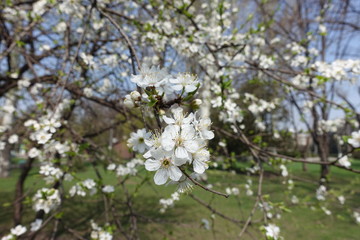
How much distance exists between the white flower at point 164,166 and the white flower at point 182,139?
1.0 inches

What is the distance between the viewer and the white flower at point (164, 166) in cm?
66

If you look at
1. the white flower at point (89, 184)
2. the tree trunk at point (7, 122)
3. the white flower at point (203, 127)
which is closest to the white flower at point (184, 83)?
the white flower at point (203, 127)

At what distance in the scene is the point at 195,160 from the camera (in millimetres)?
723

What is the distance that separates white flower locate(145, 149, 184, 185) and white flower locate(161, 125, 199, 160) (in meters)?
0.02

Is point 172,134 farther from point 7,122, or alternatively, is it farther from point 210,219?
point 7,122

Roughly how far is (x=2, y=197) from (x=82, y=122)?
4277 millimetres

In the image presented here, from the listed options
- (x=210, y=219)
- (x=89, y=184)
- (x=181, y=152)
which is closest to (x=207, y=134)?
(x=181, y=152)

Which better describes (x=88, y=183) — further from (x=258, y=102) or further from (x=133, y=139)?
(x=258, y=102)

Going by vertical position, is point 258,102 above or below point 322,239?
above

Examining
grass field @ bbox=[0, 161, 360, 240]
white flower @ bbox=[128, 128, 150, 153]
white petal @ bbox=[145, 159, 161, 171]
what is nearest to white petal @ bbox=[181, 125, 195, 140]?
white petal @ bbox=[145, 159, 161, 171]

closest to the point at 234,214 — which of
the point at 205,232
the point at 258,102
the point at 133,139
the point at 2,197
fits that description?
the point at 205,232

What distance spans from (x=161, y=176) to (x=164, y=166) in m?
0.03

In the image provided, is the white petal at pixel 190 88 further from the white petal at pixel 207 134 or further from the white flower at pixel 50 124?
the white flower at pixel 50 124

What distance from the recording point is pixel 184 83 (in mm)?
840
